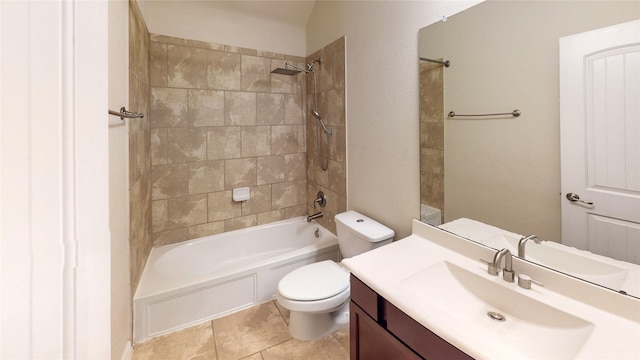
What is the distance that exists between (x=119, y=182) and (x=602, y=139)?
6.42 ft

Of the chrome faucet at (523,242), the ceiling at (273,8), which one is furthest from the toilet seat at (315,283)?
the ceiling at (273,8)

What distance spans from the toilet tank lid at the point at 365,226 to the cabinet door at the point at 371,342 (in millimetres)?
553

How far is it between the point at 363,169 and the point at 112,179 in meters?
1.44

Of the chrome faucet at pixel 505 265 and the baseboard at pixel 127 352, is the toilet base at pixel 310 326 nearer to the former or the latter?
the baseboard at pixel 127 352

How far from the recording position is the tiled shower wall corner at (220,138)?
2180 millimetres

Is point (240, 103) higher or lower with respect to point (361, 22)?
lower

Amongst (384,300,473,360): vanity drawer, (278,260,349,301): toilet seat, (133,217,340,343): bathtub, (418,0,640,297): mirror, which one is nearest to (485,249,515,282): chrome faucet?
(418,0,640,297): mirror

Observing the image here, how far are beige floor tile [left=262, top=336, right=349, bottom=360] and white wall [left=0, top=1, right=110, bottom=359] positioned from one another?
4.96 ft

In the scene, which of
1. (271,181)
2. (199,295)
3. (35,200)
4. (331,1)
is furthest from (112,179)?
(331,1)

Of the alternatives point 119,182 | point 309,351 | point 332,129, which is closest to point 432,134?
point 332,129

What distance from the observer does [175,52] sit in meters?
2.16

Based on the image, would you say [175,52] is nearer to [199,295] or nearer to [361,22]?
[361,22]

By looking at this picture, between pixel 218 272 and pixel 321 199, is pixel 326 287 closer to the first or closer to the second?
pixel 218 272

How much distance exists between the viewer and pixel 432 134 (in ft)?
4.60
